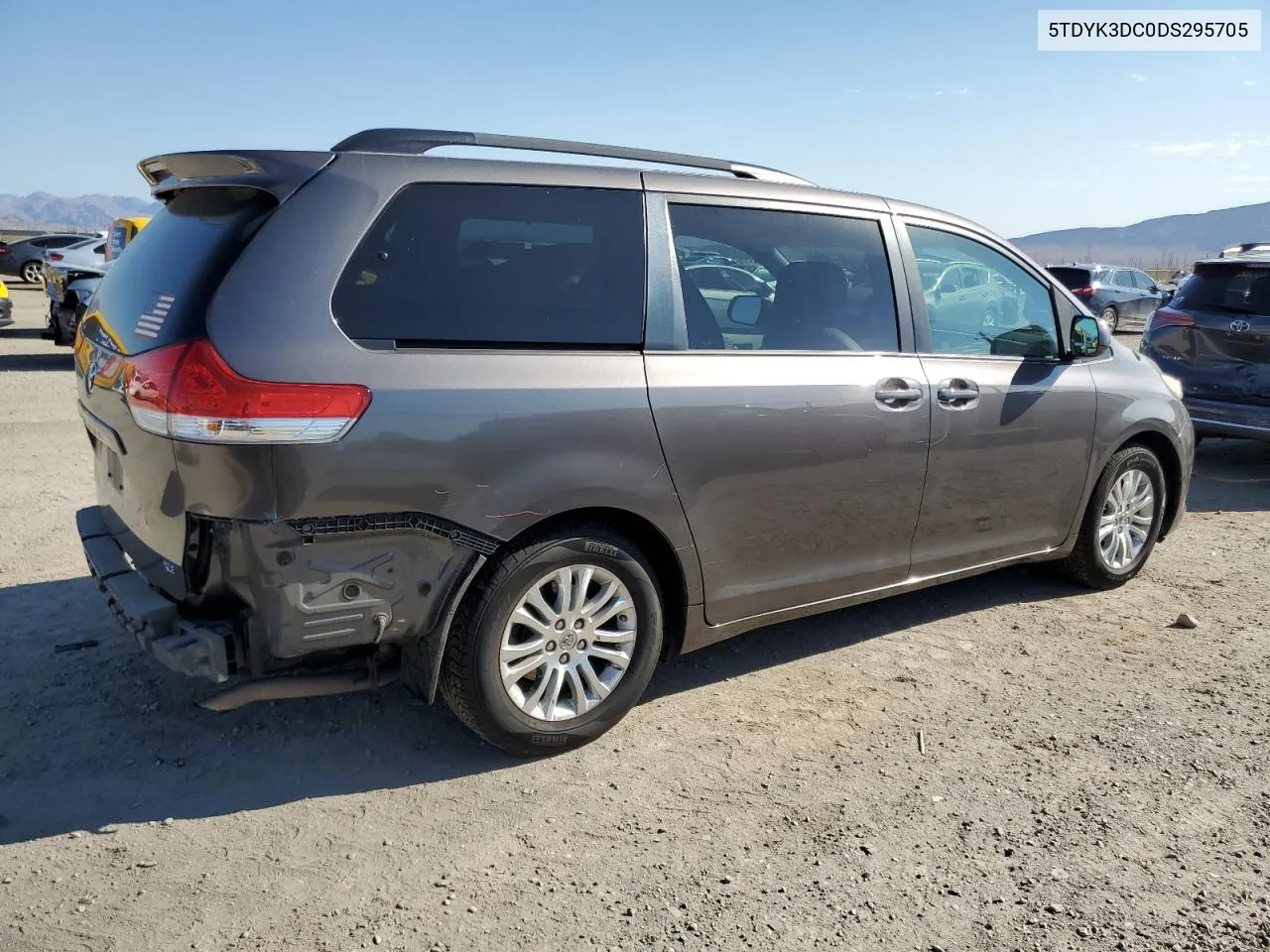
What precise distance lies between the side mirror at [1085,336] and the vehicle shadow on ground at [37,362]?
1175cm

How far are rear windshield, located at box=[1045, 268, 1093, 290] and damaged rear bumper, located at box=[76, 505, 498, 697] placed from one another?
72.0ft

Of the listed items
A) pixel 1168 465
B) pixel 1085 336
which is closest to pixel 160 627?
pixel 1085 336

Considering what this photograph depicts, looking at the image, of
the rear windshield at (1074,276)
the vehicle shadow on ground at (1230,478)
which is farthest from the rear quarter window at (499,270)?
the rear windshield at (1074,276)

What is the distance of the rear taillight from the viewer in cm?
279

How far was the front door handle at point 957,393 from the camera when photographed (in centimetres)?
429

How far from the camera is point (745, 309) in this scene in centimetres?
386

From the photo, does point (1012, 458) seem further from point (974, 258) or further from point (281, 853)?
point (281, 853)

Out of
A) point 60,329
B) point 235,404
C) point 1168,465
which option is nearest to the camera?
point 235,404

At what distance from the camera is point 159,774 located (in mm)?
3326

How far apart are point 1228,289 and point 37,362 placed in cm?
1388

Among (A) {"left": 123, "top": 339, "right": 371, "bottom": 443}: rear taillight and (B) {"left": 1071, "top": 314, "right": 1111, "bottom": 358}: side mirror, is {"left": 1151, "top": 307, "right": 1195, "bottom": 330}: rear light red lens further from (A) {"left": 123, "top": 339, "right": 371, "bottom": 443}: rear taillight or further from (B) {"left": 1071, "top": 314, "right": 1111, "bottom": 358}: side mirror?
(A) {"left": 123, "top": 339, "right": 371, "bottom": 443}: rear taillight

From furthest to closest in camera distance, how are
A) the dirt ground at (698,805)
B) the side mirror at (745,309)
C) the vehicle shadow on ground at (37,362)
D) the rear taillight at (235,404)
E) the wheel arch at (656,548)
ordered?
the vehicle shadow on ground at (37,362) < the side mirror at (745,309) < the wheel arch at (656,548) < the rear taillight at (235,404) < the dirt ground at (698,805)

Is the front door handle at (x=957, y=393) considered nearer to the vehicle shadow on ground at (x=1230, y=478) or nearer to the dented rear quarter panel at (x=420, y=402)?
the dented rear quarter panel at (x=420, y=402)

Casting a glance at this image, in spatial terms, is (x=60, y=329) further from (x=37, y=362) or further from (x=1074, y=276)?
(x=1074, y=276)
